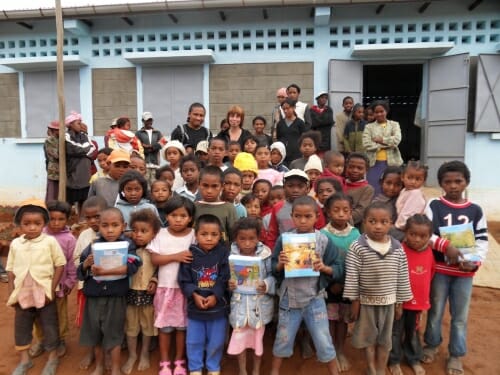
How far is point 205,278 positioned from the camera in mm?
2590

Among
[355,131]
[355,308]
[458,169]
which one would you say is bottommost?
[355,308]

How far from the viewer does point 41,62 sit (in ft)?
23.6

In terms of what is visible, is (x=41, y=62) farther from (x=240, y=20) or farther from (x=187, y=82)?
(x=240, y=20)

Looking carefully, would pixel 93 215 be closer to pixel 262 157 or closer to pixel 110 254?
pixel 110 254

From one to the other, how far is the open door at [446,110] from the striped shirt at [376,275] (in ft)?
16.0

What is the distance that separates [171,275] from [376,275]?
1.36 meters

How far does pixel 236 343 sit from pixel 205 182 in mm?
1138

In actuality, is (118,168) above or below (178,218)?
above

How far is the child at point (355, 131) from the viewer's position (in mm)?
6133

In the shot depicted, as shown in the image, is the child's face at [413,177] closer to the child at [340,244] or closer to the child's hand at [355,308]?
the child at [340,244]

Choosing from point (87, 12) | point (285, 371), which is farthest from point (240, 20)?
point (285, 371)

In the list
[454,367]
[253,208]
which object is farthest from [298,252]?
[454,367]

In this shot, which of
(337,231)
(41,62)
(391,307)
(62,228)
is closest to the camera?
(391,307)

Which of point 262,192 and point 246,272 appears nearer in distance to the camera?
point 246,272
